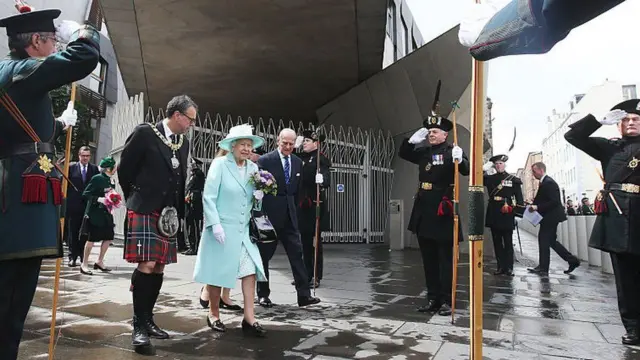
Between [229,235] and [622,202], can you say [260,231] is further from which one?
[622,202]

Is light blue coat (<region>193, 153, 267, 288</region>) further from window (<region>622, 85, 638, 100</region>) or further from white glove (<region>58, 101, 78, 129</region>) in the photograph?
window (<region>622, 85, 638, 100</region>)

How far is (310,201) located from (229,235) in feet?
8.70

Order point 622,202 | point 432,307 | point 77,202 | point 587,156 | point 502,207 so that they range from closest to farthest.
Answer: point 622,202 < point 432,307 < point 77,202 < point 502,207 < point 587,156

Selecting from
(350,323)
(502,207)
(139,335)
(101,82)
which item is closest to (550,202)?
(502,207)

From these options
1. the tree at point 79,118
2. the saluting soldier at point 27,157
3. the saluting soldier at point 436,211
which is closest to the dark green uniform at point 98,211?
the saluting soldier at point 436,211

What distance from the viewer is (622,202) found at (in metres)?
4.00

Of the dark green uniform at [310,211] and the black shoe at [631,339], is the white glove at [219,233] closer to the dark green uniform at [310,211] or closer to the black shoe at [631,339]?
the dark green uniform at [310,211]

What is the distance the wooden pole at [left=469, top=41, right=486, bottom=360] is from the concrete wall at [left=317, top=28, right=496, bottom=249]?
29.3 feet

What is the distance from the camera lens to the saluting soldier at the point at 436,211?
4.89m

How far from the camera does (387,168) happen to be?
13.9 meters

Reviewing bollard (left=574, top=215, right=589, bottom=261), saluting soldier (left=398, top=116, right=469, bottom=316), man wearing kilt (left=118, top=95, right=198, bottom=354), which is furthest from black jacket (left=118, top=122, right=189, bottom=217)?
bollard (left=574, top=215, right=589, bottom=261)

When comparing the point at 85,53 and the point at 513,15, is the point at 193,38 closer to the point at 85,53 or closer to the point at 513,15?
the point at 85,53

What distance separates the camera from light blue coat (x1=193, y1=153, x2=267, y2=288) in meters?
3.93

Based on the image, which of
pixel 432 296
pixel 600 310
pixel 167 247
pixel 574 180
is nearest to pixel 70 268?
pixel 167 247
